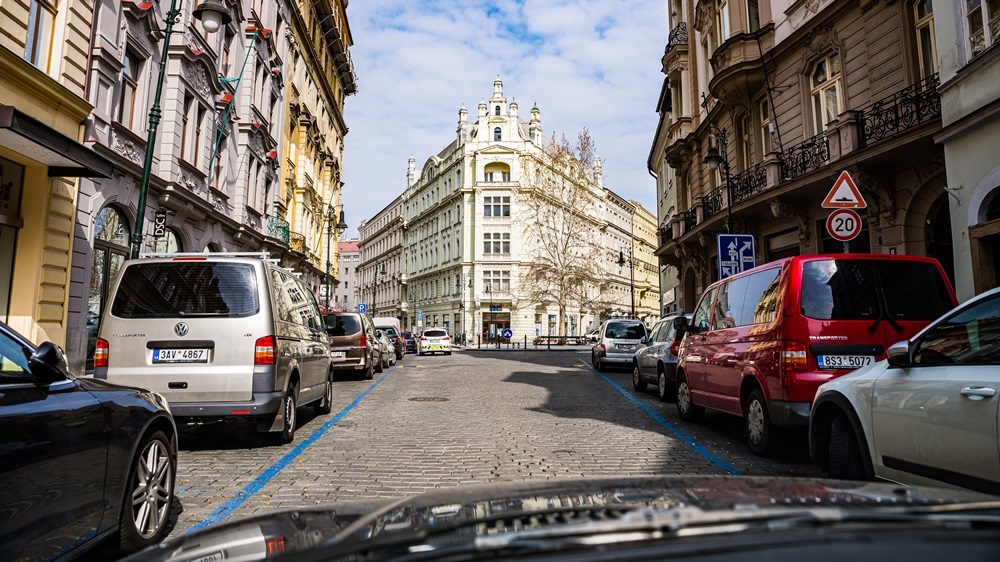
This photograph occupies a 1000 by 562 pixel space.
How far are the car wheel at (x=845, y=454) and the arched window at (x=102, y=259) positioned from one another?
14.7 m

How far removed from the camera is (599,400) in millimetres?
12242

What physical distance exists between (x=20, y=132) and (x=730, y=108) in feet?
65.7

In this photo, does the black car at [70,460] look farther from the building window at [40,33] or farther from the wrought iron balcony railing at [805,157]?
the wrought iron balcony railing at [805,157]

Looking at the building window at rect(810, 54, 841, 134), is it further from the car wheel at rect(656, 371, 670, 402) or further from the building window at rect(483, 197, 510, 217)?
→ the building window at rect(483, 197, 510, 217)

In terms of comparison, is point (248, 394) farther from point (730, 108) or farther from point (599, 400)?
point (730, 108)

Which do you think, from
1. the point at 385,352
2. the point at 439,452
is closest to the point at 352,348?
the point at 385,352

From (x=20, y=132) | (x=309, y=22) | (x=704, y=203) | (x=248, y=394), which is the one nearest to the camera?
(x=248, y=394)

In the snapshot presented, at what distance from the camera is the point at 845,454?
15.9 ft

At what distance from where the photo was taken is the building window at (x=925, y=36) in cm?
1349

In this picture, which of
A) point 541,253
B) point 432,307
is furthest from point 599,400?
point 432,307

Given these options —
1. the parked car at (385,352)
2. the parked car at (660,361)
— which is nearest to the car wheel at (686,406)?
the parked car at (660,361)

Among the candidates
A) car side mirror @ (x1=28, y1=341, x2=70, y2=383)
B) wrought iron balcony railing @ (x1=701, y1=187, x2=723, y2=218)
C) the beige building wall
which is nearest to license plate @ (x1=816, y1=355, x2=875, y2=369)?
car side mirror @ (x1=28, y1=341, x2=70, y2=383)

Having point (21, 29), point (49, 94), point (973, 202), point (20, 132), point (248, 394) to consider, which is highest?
point (21, 29)

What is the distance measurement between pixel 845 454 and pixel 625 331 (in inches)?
654
